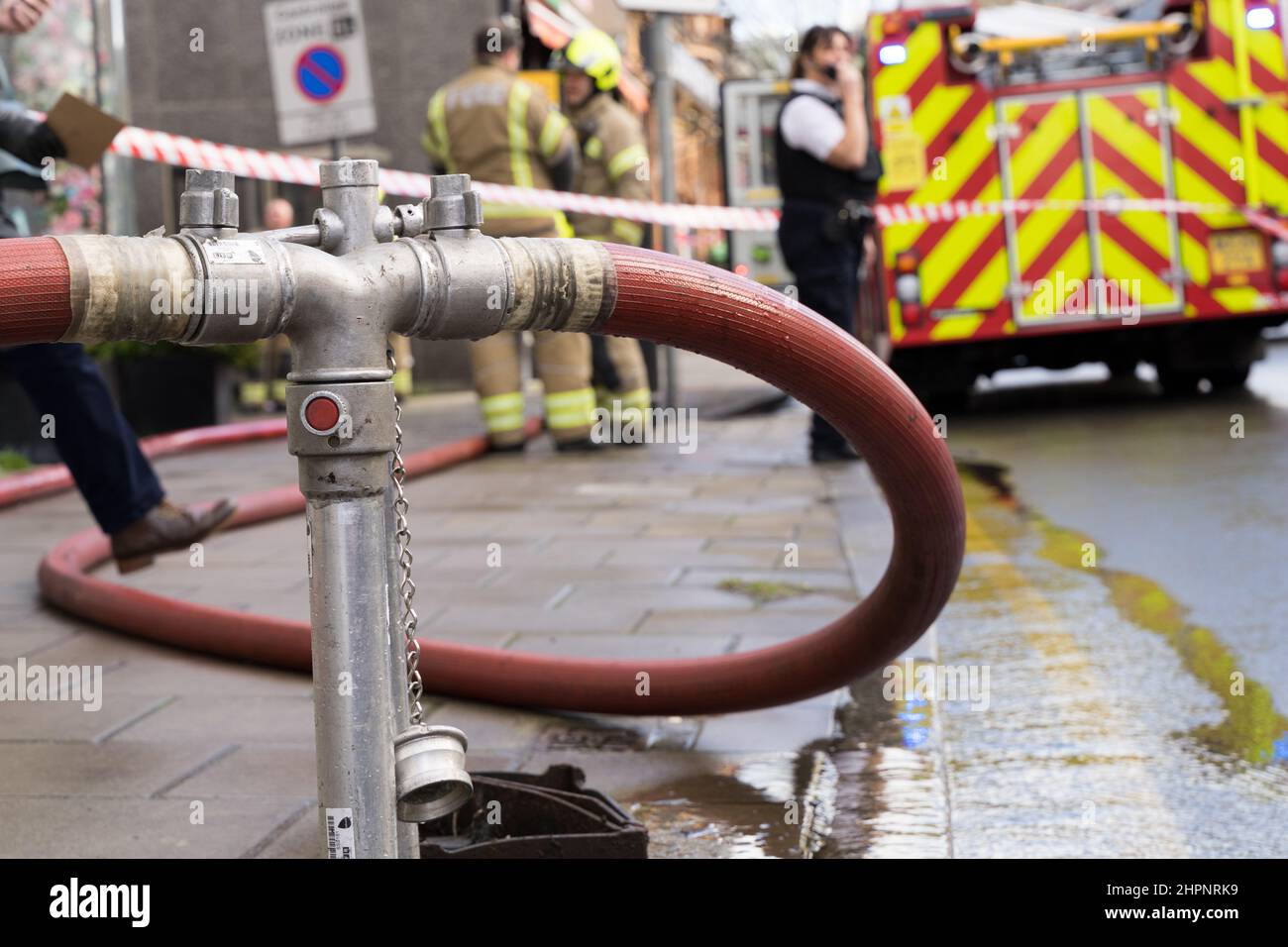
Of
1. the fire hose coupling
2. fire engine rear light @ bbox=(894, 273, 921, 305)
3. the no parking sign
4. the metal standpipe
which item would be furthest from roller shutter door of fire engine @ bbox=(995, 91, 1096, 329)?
the metal standpipe

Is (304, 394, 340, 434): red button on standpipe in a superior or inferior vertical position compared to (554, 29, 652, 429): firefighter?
inferior

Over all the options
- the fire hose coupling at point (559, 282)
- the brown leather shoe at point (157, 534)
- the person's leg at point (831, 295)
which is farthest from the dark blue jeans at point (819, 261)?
the fire hose coupling at point (559, 282)

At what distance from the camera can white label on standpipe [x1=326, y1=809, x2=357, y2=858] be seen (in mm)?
2029

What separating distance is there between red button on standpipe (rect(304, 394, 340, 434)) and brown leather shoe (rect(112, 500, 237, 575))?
3.01m

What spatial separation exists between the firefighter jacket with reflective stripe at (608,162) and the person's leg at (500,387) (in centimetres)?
103

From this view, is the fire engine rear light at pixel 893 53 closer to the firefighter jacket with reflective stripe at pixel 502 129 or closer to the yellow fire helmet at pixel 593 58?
the yellow fire helmet at pixel 593 58

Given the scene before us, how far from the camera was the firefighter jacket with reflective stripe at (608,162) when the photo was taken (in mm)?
9742

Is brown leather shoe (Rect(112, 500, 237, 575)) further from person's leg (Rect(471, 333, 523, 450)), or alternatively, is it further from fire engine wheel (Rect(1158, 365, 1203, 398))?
fire engine wheel (Rect(1158, 365, 1203, 398))

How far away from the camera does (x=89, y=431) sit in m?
4.70

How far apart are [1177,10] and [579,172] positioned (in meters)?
3.96

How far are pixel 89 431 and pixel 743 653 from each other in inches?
81.8

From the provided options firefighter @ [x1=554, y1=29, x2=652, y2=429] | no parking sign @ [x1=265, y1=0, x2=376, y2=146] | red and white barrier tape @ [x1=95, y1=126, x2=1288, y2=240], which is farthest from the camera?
firefighter @ [x1=554, y1=29, x2=652, y2=429]

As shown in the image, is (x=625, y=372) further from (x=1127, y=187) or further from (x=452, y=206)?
(x=452, y=206)
